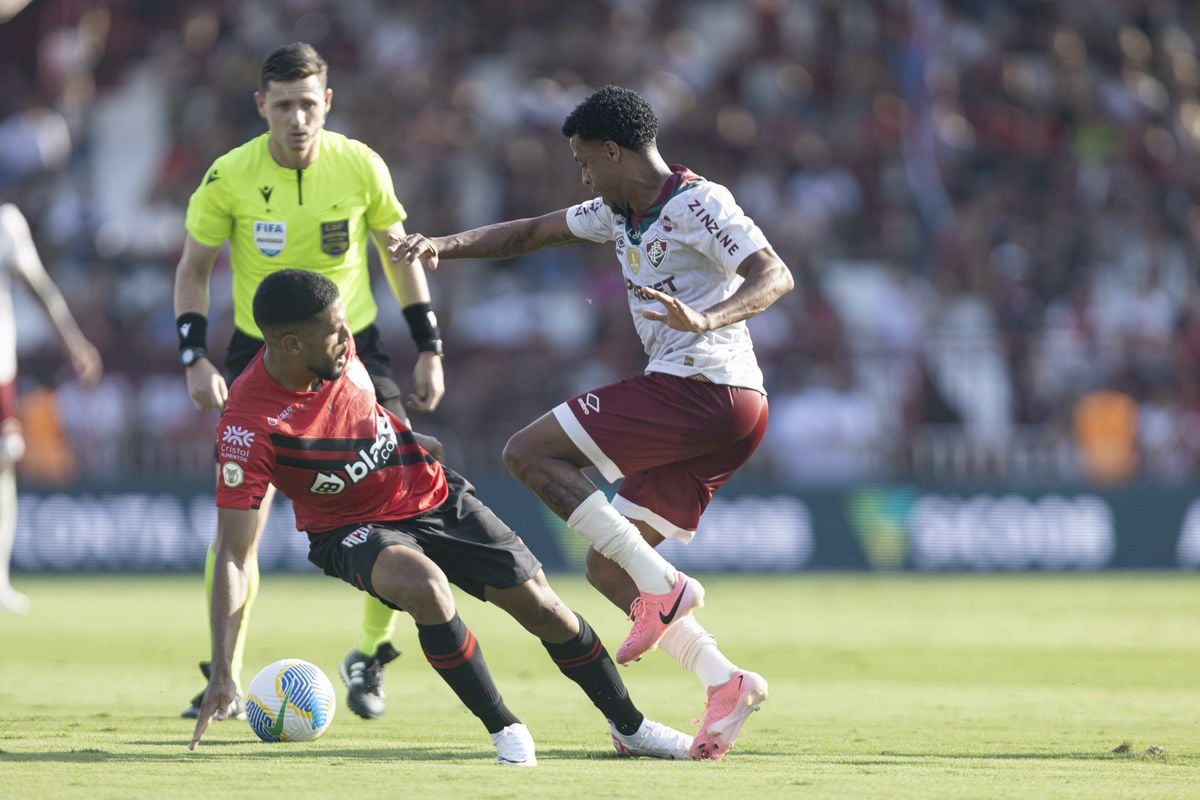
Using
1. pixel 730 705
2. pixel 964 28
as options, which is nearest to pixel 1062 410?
pixel 964 28

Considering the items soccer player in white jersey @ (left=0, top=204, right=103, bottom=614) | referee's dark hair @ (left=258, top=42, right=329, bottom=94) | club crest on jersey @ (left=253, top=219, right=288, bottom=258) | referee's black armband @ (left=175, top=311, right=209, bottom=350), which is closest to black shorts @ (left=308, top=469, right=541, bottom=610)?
referee's black armband @ (left=175, top=311, right=209, bottom=350)

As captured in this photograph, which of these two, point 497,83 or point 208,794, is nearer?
point 208,794

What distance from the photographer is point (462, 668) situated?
6316mm

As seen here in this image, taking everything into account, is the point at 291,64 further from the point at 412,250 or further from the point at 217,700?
the point at 217,700

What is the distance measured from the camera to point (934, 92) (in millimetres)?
20797

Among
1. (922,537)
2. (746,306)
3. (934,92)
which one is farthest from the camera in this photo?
(934,92)

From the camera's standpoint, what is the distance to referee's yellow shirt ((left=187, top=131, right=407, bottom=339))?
26.5 ft

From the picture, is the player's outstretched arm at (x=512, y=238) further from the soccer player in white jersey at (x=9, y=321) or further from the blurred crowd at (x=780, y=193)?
the blurred crowd at (x=780, y=193)

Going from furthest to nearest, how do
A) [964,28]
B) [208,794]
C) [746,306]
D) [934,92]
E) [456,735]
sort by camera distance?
[964,28], [934,92], [456,735], [746,306], [208,794]

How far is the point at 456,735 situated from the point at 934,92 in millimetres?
15044

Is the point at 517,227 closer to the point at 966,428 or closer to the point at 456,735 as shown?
the point at 456,735

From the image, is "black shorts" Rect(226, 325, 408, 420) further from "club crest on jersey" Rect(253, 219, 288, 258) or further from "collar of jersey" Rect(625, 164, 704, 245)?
"collar of jersey" Rect(625, 164, 704, 245)

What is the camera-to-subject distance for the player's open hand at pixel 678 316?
6160 mm

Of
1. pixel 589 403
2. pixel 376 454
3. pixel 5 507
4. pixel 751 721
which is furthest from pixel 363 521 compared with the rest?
pixel 5 507
